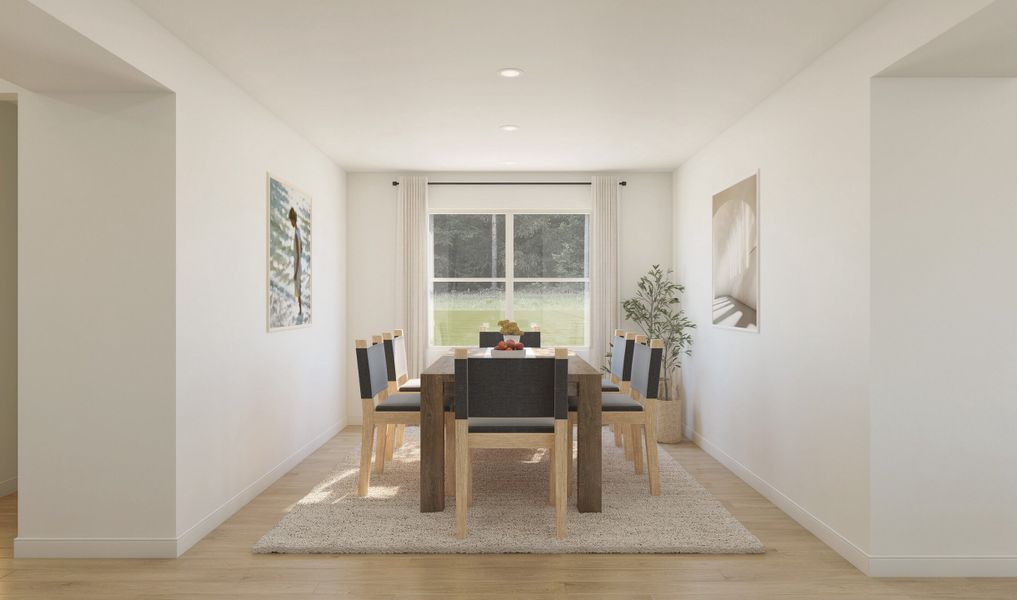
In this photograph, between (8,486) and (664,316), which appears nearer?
(8,486)

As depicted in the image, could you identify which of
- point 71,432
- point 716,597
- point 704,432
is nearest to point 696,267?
point 704,432

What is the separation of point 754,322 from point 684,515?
56.6 inches

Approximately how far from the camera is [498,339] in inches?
251

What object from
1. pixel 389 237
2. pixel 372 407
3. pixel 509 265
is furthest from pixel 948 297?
pixel 389 237

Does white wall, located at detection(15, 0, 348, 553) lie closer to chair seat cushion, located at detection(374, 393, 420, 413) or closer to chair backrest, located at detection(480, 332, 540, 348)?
chair seat cushion, located at detection(374, 393, 420, 413)

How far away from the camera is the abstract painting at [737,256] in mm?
4586

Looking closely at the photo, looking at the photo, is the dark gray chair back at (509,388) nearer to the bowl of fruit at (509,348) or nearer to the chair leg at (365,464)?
the chair leg at (365,464)

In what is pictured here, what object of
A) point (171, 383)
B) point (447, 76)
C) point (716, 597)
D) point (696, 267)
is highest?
point (447, 76)

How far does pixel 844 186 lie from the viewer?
3.35 meters

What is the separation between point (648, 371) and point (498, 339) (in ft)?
7.26

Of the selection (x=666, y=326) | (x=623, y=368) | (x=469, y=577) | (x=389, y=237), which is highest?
(x=389, y=237)

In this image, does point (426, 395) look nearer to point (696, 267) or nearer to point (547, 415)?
point (547, 415)

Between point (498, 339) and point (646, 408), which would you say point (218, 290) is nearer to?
point (646, 408)

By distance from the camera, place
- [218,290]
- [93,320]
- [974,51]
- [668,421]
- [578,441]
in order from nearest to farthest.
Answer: [974,51] → [93,320] → [218,290] → [578,441] → [668,421]
